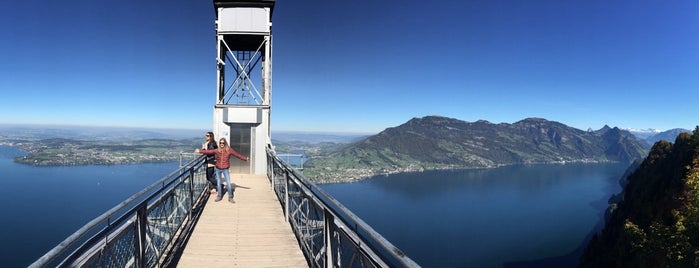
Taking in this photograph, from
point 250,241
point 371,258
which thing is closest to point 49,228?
point 250,241

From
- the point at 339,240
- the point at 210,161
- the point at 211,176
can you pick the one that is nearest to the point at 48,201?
the point at 211,176

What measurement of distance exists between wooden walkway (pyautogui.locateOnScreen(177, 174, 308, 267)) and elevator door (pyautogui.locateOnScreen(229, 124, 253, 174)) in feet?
16.5

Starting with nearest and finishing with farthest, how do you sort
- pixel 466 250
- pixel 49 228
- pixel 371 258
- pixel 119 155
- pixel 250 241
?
pixel 371 258 → pixel 250 241 → pixel 49 228 → pixel 466 250 → pixel 119 155

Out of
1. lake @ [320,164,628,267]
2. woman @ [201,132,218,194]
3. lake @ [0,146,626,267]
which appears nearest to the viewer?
woman @ [201,132,218,194]

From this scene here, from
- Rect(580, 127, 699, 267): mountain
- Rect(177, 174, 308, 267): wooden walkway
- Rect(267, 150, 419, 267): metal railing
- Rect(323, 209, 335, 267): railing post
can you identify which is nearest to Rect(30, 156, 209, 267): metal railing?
Rect(177, 174, 308, 267): wooden walkway

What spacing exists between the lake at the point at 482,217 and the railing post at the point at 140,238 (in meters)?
65.0

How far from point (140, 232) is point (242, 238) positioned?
2.34 metres

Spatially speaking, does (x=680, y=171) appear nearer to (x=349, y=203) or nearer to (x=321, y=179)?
(x=349, y=203)

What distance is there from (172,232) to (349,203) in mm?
103695

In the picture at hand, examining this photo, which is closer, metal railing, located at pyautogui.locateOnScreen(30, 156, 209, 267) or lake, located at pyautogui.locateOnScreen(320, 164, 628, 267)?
metal railing, located at pyautogui.locateOnScreen(30, 156, 209, 267)

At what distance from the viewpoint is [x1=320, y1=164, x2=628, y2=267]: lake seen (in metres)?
70.5

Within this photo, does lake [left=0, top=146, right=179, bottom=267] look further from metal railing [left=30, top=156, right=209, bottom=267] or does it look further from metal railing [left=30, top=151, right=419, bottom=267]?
metal railing [left=30, top=151, right=419, bottom=267]

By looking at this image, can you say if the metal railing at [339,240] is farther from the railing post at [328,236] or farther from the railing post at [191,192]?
the railing post at [191,192]

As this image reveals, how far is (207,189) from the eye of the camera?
1002 cm
